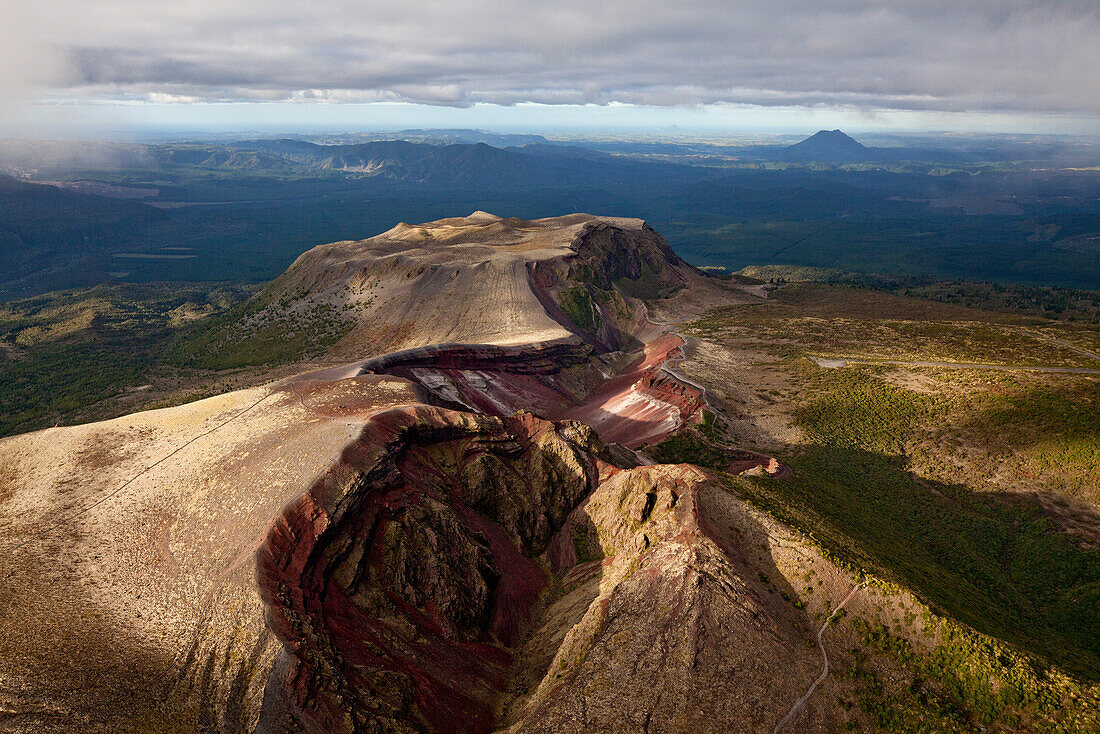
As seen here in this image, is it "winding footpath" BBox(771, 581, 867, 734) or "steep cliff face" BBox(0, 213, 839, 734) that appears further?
"winding footpath" BBox(771, 581, 867, 734)

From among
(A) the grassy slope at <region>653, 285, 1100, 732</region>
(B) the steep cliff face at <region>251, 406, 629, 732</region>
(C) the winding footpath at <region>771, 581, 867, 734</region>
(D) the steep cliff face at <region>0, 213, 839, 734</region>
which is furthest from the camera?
(A) the grassy slope at <region>653, 285, 1100, 732</region>

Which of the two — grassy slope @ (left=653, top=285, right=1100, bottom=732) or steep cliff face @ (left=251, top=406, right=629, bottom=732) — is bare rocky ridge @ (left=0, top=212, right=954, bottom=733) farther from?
grassy slope @ (left=653, top=285, right=1100, bottom=732)

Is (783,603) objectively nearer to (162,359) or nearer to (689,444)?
(689,444)

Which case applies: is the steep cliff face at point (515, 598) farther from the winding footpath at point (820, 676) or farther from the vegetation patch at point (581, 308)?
the vegetation patch at point (581, 308)

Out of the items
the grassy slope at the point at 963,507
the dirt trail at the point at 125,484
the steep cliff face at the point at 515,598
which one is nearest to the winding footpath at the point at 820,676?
the steep cliff face at the point at 515,598

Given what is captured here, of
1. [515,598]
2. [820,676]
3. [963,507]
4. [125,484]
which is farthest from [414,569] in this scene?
[963,507]

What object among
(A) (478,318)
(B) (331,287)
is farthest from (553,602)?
(B) (331,287)

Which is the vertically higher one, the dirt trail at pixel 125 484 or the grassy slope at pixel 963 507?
the dirt trail at pixel 125 484

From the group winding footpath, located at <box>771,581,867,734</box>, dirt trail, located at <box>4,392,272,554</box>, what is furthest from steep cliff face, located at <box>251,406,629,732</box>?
winding footpath, located at <box>771,581,867,734</box>

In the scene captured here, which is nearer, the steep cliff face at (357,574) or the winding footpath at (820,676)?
the steep cliff face at (357,574)
